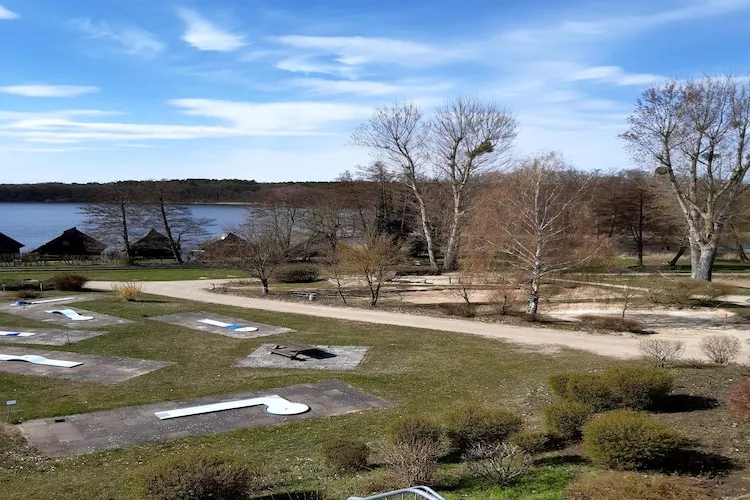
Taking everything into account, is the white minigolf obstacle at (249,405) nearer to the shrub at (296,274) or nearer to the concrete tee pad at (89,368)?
the concrete tee pad at (89,368)

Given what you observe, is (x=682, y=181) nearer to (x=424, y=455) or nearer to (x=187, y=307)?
(x=187, y=307)

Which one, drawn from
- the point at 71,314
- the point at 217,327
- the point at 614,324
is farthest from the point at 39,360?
the point at 614,324

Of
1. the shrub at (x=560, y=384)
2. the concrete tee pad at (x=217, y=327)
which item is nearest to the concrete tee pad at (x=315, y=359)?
the concrete tee pad at (x=217, y=327)

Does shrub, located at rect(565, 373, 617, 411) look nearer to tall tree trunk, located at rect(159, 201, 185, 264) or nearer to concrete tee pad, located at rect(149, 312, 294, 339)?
concrete tee pad, located at rect(149, 312, 294, 339)

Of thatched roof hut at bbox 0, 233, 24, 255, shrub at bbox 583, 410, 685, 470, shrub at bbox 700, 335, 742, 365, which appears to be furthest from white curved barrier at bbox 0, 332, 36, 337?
thatched roof hut at bbox 0, 233, 24, 255

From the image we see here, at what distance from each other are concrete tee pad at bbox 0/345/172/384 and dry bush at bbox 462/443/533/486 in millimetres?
10920

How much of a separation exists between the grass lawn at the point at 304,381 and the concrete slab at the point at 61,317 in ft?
2.58

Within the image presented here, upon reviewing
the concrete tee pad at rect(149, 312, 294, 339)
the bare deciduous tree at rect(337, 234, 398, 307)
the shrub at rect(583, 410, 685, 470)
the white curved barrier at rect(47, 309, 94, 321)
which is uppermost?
the bare deciduous tree at rect(337, 234, 398, 307)

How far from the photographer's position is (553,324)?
976 inches

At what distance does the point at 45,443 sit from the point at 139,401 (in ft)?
9.04

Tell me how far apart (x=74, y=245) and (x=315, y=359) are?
170 ft

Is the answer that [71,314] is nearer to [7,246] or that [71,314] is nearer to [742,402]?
[742,402]

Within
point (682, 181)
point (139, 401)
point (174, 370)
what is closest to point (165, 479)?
point (139, 401)

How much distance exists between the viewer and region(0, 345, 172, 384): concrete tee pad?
52.5 ft
